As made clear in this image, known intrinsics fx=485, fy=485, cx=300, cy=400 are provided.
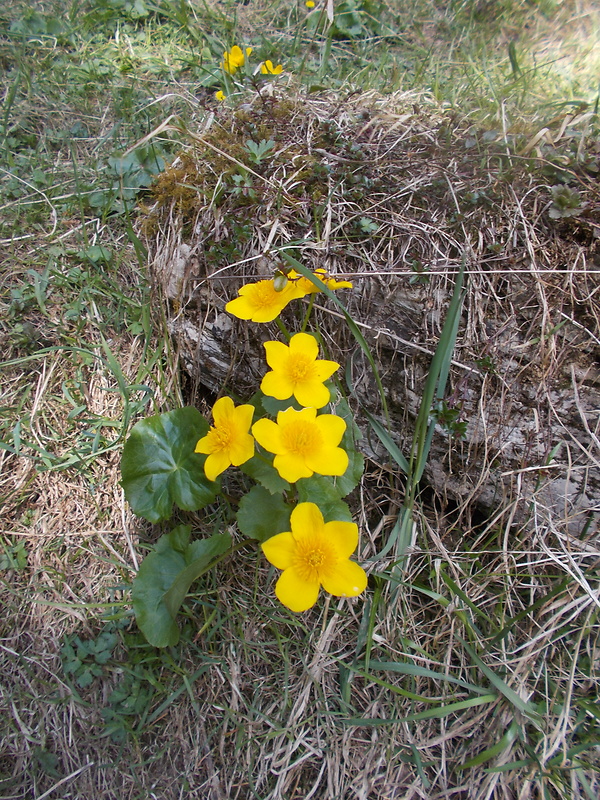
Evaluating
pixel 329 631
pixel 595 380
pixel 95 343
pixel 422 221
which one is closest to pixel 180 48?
pixel 95 343

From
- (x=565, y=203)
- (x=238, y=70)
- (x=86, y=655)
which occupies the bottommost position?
(x=86, y=655)

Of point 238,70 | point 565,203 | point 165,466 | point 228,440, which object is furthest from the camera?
point 238,70

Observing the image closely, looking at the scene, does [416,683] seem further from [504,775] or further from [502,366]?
[502,366]

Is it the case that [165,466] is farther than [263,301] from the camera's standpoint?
Yes

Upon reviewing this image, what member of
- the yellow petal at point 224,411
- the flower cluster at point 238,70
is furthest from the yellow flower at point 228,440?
the flower cluster at point 238,70

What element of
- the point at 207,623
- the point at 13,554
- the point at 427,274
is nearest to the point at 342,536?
the point at 207,623

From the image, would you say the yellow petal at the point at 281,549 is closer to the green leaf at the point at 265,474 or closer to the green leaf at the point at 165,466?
→ the green leaf at the point at 265,474

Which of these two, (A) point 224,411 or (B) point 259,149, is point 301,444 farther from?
(B) point 259,149
